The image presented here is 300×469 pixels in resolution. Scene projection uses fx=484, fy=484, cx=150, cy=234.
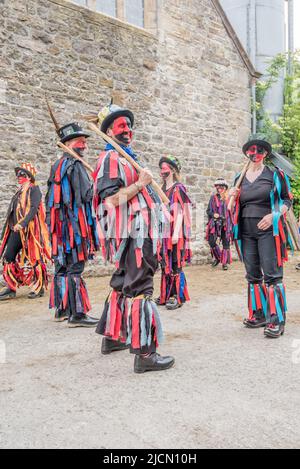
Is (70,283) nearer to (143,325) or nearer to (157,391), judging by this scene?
(143,325)

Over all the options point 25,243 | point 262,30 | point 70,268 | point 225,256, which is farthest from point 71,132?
point 262,30

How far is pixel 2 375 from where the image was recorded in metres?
3.40

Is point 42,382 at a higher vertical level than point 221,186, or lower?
lower

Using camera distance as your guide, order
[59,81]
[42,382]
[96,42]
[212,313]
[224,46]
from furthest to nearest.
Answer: [224,46] → [96,42] → [59,81] → [212,313] → [42,382]

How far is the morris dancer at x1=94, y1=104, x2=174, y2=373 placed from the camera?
337 cm

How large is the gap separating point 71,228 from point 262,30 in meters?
11.9

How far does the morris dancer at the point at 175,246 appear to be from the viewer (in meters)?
5.88

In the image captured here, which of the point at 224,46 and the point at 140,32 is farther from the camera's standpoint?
the point at 224,46

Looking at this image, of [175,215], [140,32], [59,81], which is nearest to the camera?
[175,215]

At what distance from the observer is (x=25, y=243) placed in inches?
272

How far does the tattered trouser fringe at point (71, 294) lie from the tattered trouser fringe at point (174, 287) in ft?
4.19

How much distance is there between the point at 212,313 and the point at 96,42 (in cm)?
631
